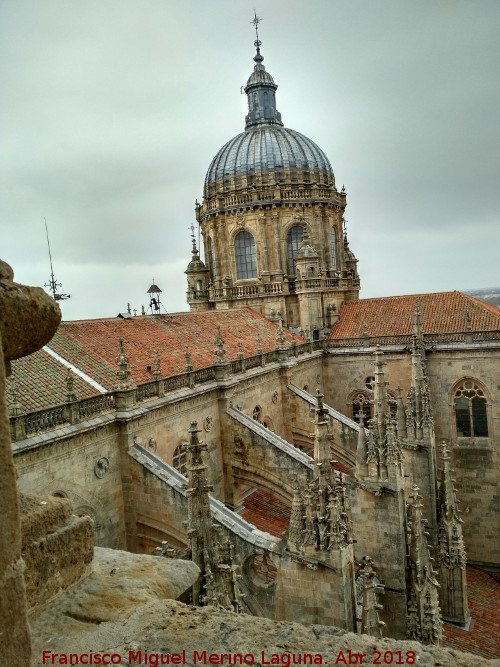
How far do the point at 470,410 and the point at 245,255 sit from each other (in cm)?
1626

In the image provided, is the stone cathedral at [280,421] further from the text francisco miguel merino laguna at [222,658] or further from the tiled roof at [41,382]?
the text francisco miguel merino laguna at [222,658]

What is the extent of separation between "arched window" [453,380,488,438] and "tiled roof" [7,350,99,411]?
66.0ft

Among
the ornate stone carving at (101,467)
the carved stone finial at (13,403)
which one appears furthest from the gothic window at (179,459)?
the carved stone finial at (13,403)

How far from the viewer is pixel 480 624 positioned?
62.1ft

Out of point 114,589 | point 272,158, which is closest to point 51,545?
point 114,589

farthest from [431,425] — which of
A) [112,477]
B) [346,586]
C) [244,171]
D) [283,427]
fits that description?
[244,171]

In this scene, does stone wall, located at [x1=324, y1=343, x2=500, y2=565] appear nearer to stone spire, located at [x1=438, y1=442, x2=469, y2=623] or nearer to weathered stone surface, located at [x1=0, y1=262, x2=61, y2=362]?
stone spire, located at [x1=438, y1=442, x2=469, y2=623]

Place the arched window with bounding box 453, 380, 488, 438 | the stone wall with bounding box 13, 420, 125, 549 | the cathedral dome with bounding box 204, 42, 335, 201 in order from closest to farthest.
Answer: the stone wall with bounding box 13, 420, 125, 549, the arched window with bounding box 453, 380, 488, 438, the cathedral dome with bounding box 204, 42, 335, 201

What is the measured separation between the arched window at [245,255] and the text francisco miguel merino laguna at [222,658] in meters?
30.7

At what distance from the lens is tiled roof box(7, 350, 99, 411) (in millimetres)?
13594

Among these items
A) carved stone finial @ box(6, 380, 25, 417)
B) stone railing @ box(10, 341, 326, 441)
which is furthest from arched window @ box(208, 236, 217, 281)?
carved stone finial @ box(6, 380, 25, 417)

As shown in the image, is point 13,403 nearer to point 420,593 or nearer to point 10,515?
point 10,515

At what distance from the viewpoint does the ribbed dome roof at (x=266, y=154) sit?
3312cm

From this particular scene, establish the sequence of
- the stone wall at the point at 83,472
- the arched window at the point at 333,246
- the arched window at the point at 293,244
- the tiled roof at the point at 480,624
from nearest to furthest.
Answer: the stone wall at the point at 83,472 < the tiled roof at the point at 480,624 < the arched window at the point at 293,244 < the arched window at the point at 333,246
